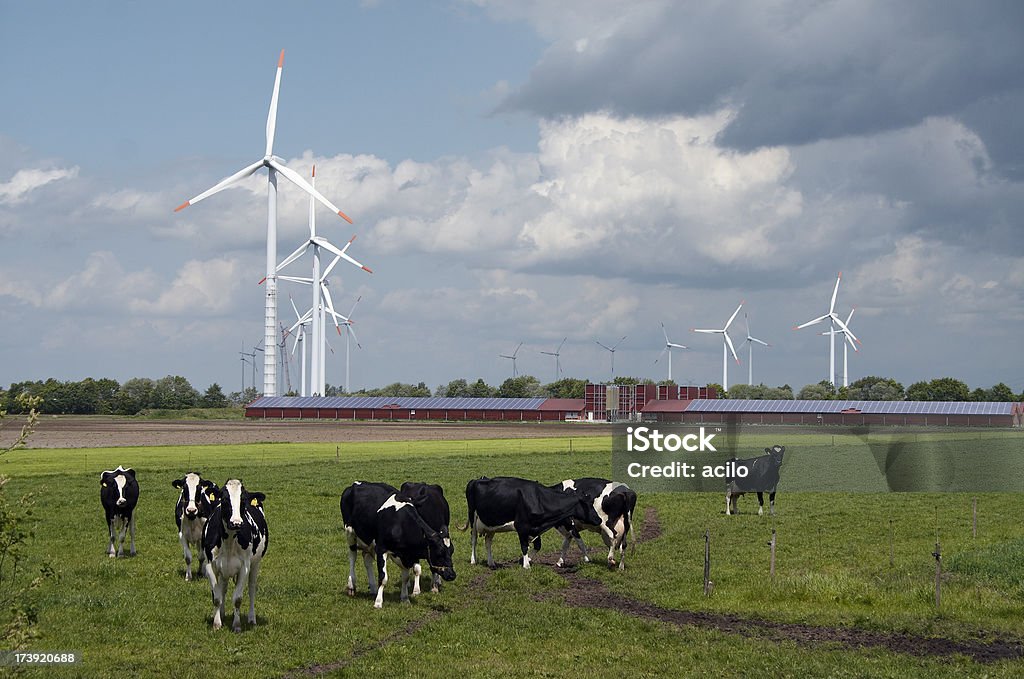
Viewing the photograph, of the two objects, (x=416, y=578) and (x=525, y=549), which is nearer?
(x=416, y=578)

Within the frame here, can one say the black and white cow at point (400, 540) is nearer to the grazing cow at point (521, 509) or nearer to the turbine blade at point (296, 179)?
the grazing cow at point (521, 509)

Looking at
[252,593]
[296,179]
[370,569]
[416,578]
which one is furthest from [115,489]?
[296,179]

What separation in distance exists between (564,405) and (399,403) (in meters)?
30.5

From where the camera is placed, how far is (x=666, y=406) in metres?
178

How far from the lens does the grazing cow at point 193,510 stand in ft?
65.0

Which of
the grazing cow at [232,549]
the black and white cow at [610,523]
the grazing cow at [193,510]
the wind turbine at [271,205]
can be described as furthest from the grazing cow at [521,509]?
the wind turbine at [271,205]

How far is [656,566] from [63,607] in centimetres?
1259

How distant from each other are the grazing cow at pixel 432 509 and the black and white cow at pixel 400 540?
20 cm

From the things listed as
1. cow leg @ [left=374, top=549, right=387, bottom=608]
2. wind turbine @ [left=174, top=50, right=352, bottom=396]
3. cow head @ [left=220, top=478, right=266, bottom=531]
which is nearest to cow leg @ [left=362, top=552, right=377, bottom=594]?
cow leg @ [left=374, top=549, right=387, bottom=608]

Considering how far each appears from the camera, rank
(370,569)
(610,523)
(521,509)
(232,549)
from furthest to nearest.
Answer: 1. (610,523)
2. (521,509)
3. (370,569)
4. (232,549)

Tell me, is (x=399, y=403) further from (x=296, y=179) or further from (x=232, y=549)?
(x=232, y=549)

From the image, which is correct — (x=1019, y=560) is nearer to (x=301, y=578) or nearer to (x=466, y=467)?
(x=301, y=578)

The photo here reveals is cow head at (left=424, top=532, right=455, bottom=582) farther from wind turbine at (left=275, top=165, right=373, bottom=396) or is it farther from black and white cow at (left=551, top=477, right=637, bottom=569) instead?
wind turbine at (left=275, top=165, right=373, bottom=396)

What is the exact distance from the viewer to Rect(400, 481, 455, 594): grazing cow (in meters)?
19.4
